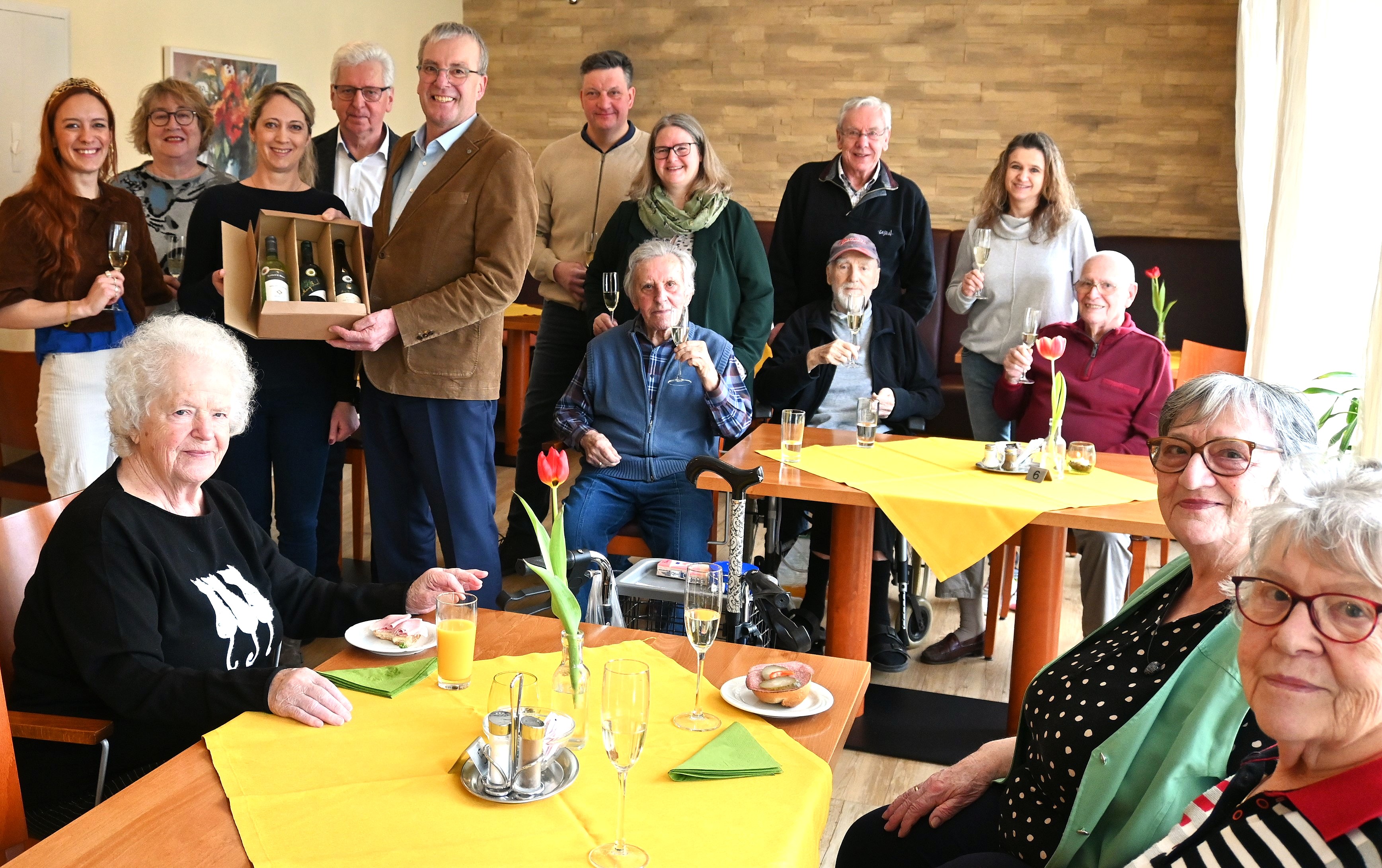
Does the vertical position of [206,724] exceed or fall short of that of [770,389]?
it falls short

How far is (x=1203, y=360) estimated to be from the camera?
4422 millimetres

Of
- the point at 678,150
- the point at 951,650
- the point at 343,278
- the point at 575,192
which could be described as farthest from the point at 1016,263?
the point at 343,278

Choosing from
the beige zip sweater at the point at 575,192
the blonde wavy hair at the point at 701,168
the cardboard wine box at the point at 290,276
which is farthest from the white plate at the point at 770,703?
the beige zip sweater at the point at 575,192

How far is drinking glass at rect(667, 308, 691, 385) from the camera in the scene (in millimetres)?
3252

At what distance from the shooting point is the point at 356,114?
4.00 metres

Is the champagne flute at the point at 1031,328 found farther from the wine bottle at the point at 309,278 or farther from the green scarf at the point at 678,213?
the wine bottle at the point at 309,278

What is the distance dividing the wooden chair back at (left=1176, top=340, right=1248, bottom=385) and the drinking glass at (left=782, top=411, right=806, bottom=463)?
200 centimetres

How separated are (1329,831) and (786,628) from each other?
150 centimetres

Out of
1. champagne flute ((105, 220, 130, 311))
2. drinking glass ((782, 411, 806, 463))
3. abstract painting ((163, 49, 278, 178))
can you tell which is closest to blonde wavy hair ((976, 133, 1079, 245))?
drinking glass ((782, 411, 806, 463))

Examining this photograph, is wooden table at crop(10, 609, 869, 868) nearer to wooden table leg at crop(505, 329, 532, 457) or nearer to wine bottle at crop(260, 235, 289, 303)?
wine bottle at crop(260, 235, 289, 303)

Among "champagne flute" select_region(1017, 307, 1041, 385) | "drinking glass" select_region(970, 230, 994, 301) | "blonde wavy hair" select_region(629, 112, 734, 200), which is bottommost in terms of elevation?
"champagne flute" select_region(1017, 307, 1041, 385)

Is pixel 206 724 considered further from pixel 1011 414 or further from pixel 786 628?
pixel 1011 414

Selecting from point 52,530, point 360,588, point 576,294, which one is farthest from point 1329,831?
point 576,294

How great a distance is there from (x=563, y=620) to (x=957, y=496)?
1481 mm
